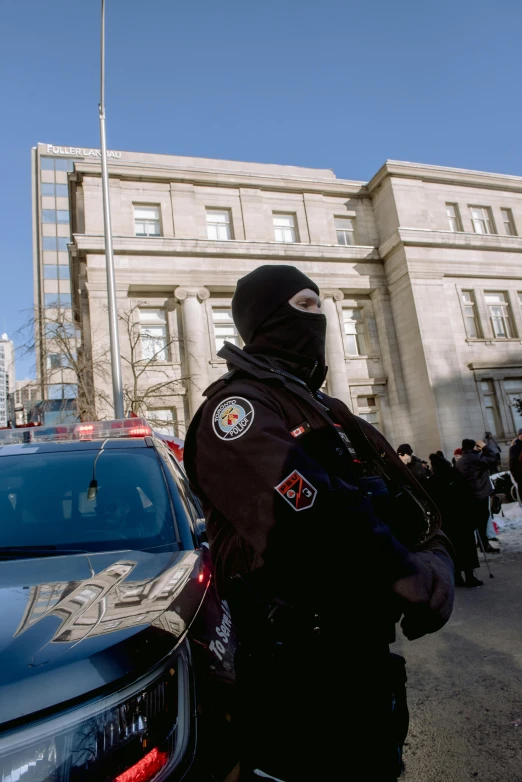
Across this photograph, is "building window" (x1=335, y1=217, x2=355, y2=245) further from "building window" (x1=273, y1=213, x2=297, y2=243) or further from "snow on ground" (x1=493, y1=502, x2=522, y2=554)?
"snow on ground" (x1=493, y1=502, x2=522, y2=554)

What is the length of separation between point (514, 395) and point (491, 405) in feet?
5.10

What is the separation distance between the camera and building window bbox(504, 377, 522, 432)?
78.9 ft

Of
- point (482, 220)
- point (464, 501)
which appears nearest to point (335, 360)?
point (482, 220)

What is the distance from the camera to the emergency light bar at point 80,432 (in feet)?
11.2

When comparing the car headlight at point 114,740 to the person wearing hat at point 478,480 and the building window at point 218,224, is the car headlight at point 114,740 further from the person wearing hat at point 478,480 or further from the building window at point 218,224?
the building window at point 218,224

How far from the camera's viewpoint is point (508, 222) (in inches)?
1128

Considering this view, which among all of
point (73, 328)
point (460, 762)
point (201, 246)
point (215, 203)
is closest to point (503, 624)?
point (460, 762)

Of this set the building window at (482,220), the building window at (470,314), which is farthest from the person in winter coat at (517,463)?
the building window at (482,220)

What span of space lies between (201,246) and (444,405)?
13.6m

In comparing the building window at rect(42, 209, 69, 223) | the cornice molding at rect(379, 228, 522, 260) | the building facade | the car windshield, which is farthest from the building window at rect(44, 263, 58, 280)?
the car windshield

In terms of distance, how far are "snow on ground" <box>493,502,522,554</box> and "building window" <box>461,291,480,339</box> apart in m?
13.8

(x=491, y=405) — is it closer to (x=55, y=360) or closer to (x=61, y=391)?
(x=61, y=391)

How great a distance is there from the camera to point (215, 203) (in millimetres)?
24844

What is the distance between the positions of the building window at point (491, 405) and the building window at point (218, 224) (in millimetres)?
14885
